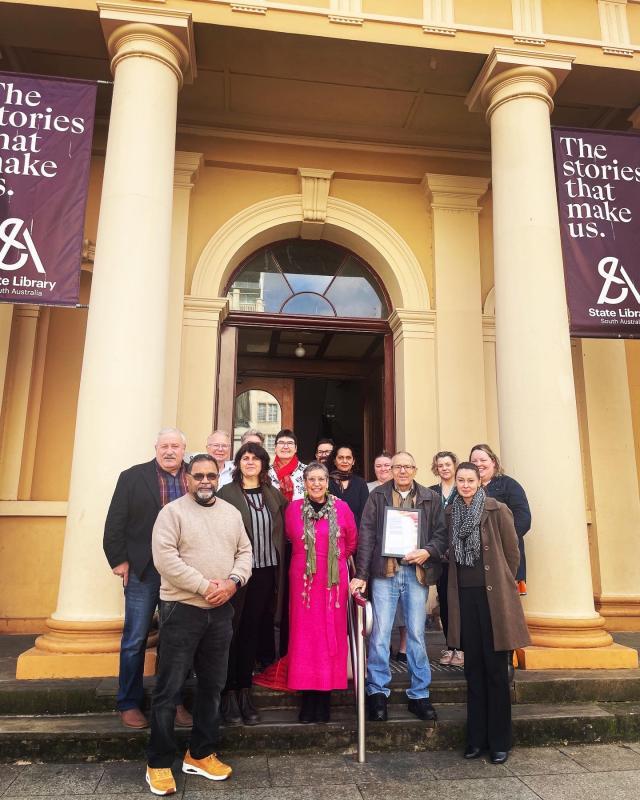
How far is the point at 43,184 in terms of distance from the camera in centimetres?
538

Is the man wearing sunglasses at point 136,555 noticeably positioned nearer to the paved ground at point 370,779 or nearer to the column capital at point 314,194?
the paved ground at point 370,779

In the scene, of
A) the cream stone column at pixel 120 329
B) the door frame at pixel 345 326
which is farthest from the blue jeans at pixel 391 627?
the door frame at pixel 345 326

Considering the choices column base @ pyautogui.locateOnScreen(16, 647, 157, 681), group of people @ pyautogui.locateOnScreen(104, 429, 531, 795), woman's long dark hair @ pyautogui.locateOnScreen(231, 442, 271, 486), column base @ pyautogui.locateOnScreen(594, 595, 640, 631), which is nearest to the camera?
group of people @ pyautogui.locateOnScreen(104, 429, 531, 795)

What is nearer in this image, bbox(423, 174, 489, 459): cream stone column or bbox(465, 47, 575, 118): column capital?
bbox(465, 47, 575, 118): column capital

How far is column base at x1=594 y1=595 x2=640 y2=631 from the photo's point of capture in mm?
6891

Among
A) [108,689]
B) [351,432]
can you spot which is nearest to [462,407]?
[108,689]

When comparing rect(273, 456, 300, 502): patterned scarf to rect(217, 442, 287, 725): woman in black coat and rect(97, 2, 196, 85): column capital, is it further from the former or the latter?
rect(97, 2, 196, 85): column capital

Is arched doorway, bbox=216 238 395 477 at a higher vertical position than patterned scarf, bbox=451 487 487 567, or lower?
higher

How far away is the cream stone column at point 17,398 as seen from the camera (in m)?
6.76

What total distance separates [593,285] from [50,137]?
5064 mm

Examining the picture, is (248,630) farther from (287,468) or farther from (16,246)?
(16,246)

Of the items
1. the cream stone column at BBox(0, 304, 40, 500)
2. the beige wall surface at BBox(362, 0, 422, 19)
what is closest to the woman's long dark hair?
the cream stone column at BBox(0, 304, 40, 500)

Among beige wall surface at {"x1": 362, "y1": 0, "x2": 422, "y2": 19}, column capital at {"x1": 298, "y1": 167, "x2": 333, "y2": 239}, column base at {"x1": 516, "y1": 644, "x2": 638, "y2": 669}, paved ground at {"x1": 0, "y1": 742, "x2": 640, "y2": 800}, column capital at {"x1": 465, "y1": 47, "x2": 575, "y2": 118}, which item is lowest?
paved ground at {"x1": 0, "y1": 742, "x2": 640, "y2": 800}

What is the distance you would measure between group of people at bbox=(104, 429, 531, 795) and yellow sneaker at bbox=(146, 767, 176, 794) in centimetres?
5
